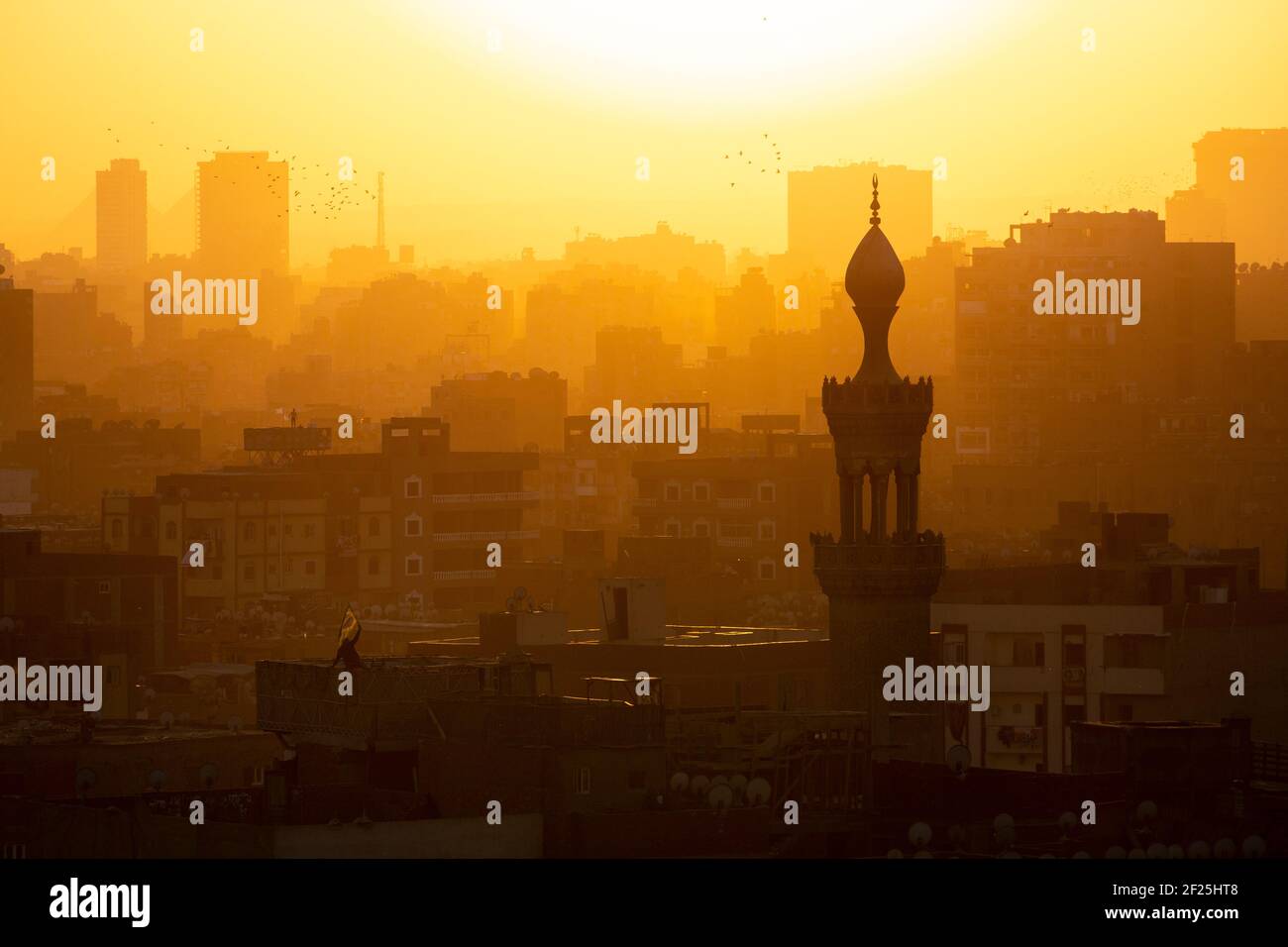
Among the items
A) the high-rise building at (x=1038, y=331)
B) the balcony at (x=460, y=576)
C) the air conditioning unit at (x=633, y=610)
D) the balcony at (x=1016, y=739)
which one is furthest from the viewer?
the high-rise building at (x=1038, y=331)

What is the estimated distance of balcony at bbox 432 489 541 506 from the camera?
126m

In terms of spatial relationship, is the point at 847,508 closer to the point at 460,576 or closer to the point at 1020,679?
the point at 1020,679

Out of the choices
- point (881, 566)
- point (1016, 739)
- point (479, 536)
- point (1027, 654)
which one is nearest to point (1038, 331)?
point (479, 536)

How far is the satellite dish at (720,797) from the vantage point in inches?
1687

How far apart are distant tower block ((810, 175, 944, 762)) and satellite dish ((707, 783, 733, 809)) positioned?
30.8 ft

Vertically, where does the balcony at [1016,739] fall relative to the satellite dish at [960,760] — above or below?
below

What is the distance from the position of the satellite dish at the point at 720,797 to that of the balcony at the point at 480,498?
8219 centimetres

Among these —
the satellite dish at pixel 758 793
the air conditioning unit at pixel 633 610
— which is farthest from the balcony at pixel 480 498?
the satellite dish at pixel 758 793

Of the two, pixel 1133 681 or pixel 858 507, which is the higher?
pixel 858 507

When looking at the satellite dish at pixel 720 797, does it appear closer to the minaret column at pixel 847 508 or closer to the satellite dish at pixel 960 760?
the satellite dish at pixel 960 760

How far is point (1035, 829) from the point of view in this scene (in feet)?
149

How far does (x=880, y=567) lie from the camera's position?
53281 mm

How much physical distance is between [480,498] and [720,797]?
3348 inches

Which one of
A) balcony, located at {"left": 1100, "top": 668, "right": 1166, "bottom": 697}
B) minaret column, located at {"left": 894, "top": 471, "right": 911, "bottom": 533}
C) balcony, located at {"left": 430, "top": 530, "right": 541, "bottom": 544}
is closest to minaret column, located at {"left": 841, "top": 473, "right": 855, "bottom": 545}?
minaret column, located at {"left": 894, "top": 471, "right": 911, "bottom": 533}
